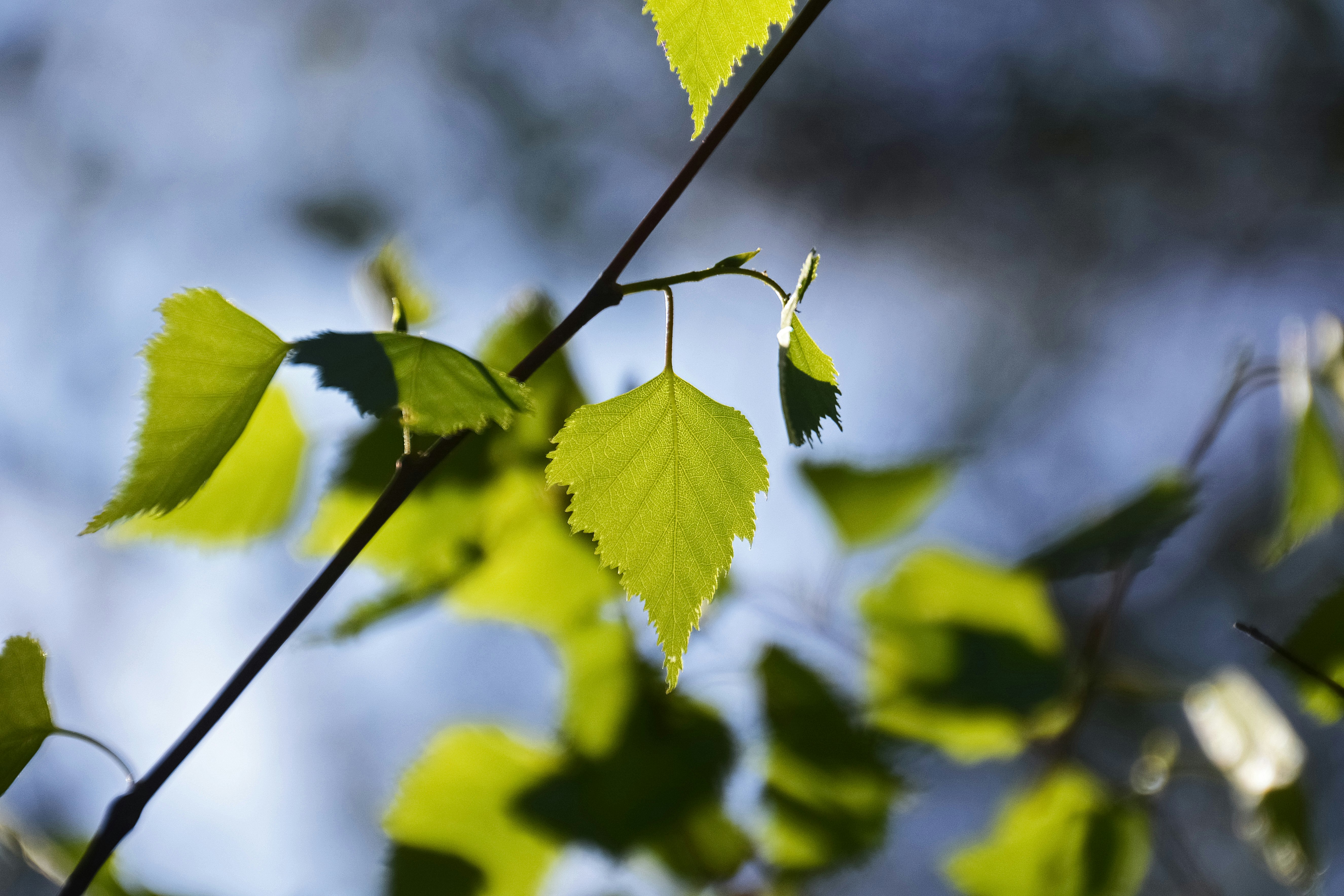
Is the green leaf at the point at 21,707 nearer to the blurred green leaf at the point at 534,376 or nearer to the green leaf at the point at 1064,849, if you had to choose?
the blurred green leaf at the point at 534,376

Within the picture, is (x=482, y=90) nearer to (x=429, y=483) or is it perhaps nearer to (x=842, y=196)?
(x=842, y=196)

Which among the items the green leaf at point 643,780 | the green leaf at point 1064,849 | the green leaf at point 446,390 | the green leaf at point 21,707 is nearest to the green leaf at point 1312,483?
the green leaf at point 1064,849

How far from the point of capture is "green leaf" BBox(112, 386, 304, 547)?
44 cm

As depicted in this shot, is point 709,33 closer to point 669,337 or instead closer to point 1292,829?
point 669,337

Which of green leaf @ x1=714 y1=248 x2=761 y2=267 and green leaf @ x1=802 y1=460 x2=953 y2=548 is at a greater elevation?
green leaf @ x1=714 y1=248 x2=761 y2=267

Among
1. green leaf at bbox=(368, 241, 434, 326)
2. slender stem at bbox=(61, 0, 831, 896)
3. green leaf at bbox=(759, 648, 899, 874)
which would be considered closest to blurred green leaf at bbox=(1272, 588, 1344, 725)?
green leaf at bbox=(759, 648, 899, 874)

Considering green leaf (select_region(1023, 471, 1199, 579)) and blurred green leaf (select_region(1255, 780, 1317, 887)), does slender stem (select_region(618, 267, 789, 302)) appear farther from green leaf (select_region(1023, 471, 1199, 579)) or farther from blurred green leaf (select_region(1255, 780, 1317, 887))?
blurred green leaf (select_region(1255, 780, 1317, 887))

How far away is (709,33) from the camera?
24 centimetres

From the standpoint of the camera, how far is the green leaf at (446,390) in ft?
0.69

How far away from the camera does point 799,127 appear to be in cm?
383

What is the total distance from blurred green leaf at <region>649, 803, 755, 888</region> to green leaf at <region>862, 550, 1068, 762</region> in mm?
99

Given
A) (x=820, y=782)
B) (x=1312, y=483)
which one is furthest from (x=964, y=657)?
(x=1312, y=483)

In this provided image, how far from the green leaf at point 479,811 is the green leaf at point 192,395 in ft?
0.91

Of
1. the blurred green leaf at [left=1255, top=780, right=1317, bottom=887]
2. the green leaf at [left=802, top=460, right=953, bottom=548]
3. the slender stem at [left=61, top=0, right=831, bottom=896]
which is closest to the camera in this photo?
the slender stem at [left=61, top=0, right=831, bottom=896]
